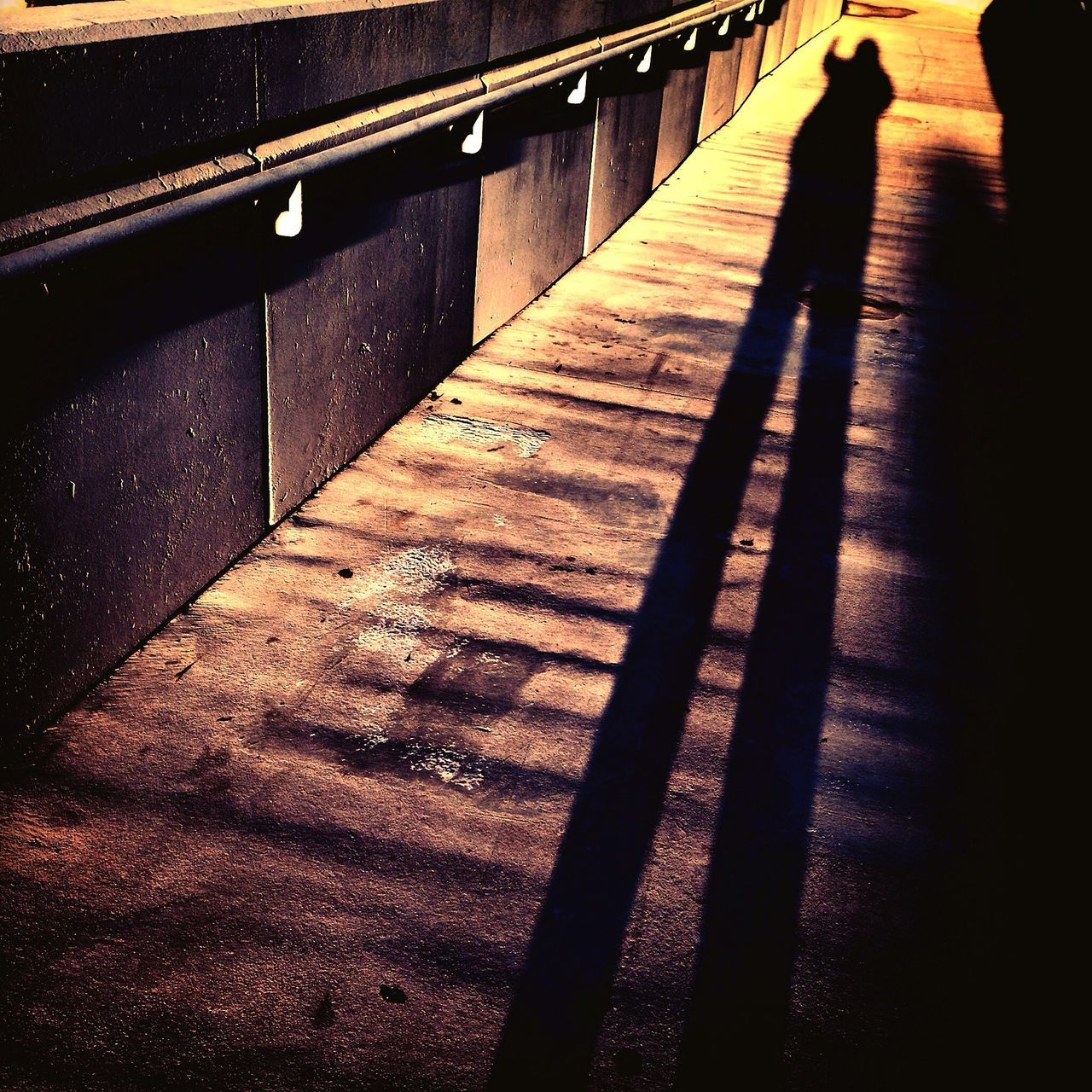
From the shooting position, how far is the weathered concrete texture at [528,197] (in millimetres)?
4969

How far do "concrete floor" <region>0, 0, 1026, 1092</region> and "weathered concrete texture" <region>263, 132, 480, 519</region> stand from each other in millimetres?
214

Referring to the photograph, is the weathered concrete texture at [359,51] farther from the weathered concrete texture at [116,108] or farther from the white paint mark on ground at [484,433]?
the white paint mark on ground at [484,433]

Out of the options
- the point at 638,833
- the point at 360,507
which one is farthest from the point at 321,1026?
the point at 360,507

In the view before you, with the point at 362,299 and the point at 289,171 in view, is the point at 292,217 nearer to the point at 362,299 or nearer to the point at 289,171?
the point at 289,171

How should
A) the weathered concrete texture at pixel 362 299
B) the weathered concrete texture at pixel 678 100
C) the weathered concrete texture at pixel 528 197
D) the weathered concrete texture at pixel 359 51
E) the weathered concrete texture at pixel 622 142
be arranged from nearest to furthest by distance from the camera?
1. the weathered concrete texture at pixel 359 51
2. the weathered concrete texture at pixel 362 299
3. the weathered concrete texture at pixel 528 197
4. the weathered concrete texture at pixel 622 142
5. the weathered concrete texture at pixel 678 100

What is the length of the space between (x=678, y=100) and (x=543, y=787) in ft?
26.1

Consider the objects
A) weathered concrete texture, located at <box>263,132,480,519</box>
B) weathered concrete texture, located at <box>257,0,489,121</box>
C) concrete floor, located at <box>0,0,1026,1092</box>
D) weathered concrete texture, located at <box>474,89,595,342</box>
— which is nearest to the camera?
concrete floor, located at <box>0,0,1026,1092</box>

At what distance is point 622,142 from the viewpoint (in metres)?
7.32

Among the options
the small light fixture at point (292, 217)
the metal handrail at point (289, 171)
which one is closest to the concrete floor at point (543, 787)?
the small light fixture at point (292, 217)

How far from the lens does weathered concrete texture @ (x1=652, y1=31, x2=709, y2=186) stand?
8.40 m

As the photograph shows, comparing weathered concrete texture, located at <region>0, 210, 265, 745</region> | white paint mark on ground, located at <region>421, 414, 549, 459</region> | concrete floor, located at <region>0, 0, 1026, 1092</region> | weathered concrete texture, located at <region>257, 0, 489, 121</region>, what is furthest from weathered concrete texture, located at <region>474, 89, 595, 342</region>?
weathered concrete texture, located at <region>0, 210, 265, 745</region>

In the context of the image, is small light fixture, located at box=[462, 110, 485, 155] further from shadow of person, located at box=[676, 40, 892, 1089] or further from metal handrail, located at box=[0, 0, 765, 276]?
shadow of person, located at box=[676, 40, 892, 1089]

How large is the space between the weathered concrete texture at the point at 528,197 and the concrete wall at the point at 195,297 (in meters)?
0.10

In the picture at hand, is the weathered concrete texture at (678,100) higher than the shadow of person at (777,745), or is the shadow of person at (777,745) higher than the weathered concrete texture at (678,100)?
the weathered concrete texture at (678,100)
